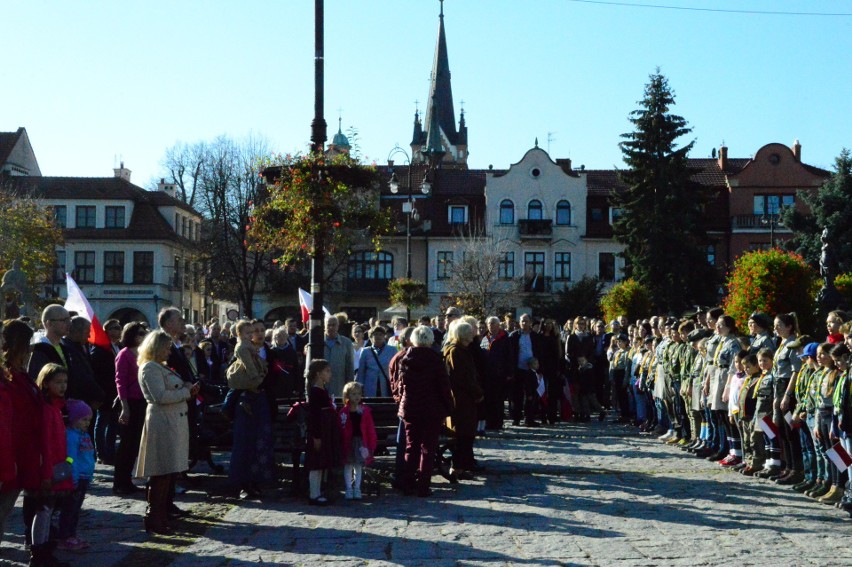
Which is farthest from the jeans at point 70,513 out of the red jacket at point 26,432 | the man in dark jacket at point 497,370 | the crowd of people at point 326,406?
the man in dark jacket at point 497,370

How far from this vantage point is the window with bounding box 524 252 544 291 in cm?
6059

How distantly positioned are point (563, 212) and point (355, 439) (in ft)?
171

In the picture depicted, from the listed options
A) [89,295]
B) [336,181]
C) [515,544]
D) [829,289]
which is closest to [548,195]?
[89,295]

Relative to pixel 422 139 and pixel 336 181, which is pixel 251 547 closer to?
pixel 336 181

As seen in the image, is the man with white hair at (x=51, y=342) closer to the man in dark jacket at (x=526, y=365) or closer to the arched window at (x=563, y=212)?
the man in dark jacket at (x=526, y=365)

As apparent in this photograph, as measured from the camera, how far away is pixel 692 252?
1908 inches

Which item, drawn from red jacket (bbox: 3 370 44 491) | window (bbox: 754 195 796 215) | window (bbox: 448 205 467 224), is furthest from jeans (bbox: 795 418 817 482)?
window (bbox: 754 195 796 215)

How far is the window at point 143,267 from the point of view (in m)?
65.9

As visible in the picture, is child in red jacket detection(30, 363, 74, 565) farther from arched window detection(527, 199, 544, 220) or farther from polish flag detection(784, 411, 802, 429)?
arched window detection(527, 199, 544, 220)

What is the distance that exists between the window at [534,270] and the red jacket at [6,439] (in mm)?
54018

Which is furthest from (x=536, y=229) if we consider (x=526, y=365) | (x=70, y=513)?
(x=70, y=513)

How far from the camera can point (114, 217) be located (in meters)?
66.3

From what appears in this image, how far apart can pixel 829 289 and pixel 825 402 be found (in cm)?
1195

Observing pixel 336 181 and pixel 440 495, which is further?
pixel 336 181
